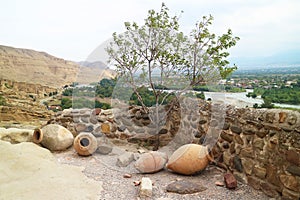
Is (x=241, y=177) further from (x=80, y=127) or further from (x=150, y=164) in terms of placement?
(x=80, y=127)

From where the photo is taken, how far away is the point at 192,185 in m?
2.91

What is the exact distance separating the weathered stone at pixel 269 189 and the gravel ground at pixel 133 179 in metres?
0.05

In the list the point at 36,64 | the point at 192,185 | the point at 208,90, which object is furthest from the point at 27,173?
the point at 36,64

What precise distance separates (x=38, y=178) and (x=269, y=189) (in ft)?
8.52

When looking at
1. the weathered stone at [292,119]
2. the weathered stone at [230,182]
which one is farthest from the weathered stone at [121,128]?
the weathered stone at [292,119]

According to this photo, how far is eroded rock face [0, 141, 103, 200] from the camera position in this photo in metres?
2.64

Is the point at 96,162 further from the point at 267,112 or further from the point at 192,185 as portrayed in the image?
the point at 267,112

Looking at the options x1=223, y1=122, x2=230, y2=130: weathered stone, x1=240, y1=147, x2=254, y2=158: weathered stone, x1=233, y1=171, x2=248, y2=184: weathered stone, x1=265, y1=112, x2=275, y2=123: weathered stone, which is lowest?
x1=233, y1=171, x2=248, y2=184: weathered stone

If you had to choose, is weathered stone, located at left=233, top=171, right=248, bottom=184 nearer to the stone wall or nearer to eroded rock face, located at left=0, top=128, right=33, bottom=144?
the stone wall

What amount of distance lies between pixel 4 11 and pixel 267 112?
685 cm

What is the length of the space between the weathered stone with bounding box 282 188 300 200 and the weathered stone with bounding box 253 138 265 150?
0.49 m

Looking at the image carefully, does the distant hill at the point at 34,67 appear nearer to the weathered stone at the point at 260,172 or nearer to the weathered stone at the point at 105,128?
the weathered stone at the point at 105,128

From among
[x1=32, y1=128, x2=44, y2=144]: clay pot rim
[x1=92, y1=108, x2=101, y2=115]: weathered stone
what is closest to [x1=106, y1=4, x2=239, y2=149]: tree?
[x1=92, y1=108, x2=101, y2=115]: weathered stone

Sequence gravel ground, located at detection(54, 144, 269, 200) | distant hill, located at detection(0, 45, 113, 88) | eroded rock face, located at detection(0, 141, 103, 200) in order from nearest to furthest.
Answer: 1. eroded rock face, located at detection(0, 141, 103, 200)
2. gravel ground, located at detection(54, 144, 269, 200)
3. distant hill, located at detection(0, 45, 113, 88)
